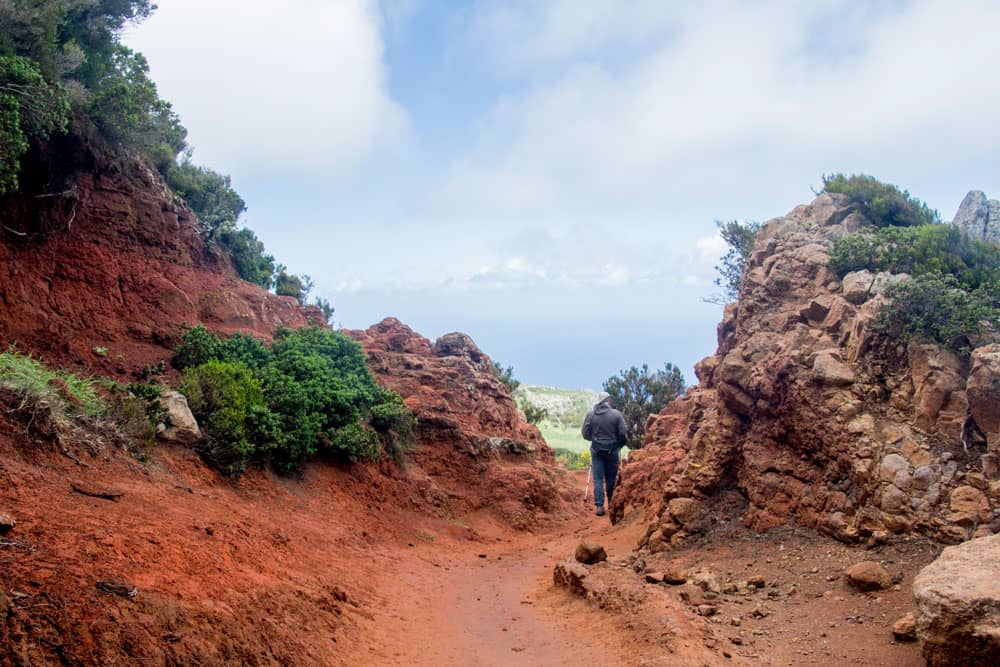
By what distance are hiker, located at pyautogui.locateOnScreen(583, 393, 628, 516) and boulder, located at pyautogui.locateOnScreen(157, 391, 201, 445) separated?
26.1 feet

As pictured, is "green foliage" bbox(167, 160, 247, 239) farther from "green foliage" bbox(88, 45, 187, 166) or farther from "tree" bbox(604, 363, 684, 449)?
"tree" bbox(604, 363, 684, 449)

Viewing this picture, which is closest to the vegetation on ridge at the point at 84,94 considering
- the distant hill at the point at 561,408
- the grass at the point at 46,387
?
the grass at the point at 46,387

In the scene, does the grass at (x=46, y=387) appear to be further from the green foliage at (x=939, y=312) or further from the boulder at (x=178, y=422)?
the green foliage at (x=939, y=312)

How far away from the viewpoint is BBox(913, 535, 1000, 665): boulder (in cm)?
495

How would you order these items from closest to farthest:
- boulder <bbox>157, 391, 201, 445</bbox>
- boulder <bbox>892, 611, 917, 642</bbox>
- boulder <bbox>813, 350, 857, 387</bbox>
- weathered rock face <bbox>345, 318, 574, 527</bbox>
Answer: boulder <bbox>892, 611, 917, 642</bbox> → boulder <bbox>813, 350, 857, 387</bbox> → boulder <bbox>157, 391, 201, 445</bbox> → weathered rock face <bbox>345, 318, 574, 527</bbox>

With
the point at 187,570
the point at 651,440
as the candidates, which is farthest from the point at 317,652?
the point at 651,440

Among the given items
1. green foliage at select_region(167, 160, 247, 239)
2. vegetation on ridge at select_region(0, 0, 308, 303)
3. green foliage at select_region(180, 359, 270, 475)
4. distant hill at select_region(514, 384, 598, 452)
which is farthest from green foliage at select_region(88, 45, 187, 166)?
distant hill at select_region(514, 384, 598, 452)

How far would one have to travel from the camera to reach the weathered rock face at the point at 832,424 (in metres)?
7.81

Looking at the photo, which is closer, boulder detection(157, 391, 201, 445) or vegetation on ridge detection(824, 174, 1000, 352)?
vegetation on ridge detection(824, 174, 1000, 352)

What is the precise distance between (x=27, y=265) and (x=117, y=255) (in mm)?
2626

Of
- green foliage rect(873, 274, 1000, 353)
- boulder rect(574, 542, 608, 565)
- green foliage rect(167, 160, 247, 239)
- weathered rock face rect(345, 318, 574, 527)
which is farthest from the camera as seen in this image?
green foliage rect(167, 160, 247, 239)

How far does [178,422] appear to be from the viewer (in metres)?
11.5

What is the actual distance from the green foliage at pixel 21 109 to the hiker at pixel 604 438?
39.1ft

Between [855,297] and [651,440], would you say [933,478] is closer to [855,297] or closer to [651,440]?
[855,297]
